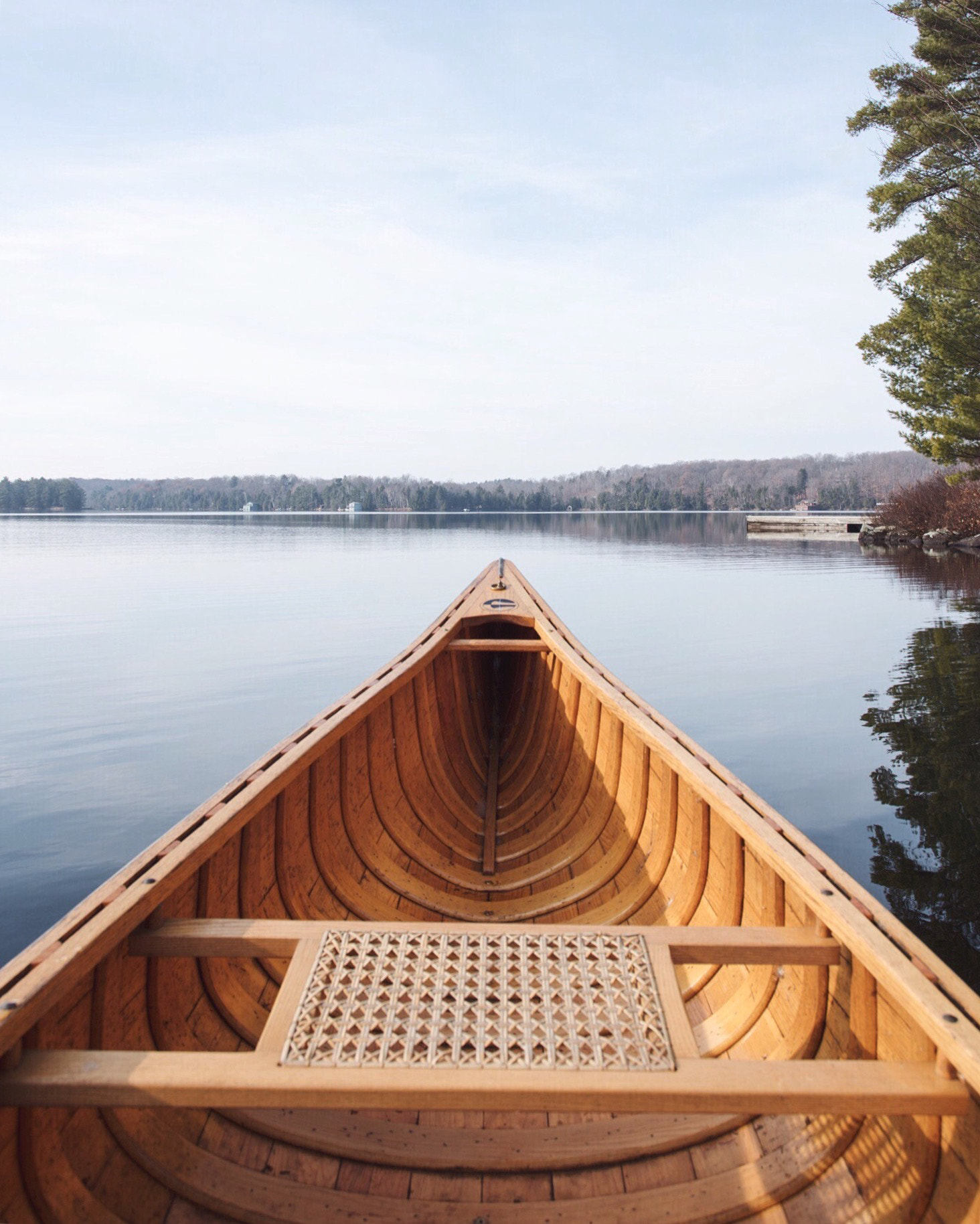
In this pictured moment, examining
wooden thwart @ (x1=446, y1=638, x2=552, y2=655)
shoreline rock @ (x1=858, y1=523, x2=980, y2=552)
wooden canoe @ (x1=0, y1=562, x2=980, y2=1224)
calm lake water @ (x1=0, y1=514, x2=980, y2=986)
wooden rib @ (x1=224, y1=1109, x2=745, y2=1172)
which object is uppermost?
shoreline rock @ (x1=858, y1=523, x2=980, y2=552)

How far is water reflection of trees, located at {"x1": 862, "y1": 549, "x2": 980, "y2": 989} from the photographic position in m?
5.07

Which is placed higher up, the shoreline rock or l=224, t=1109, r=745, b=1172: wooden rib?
the shoreline rock

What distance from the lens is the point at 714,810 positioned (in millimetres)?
3439

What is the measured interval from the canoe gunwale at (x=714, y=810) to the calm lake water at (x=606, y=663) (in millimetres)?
2464

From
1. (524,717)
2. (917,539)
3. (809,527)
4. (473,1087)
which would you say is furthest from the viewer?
(809,527)

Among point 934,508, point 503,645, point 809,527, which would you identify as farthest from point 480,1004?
point 809,527

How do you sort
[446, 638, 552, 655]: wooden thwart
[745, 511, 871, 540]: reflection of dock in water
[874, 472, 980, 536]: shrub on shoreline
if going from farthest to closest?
[745, 511, 871, 540]: reflection of dock in water, [874, 472, 980, 536]: shrub on shoreline, [446, 638, 552, 655]: wooden thwart

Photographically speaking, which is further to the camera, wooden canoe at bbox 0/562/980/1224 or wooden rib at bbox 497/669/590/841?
wooden rib at bbox 497/669/590/841

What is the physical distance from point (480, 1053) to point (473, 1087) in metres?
0.18

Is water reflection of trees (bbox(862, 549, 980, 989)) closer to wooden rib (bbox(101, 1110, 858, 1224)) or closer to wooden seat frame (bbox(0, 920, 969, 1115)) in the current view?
wooden rib (bbox(101, 1110, 858, 1224))

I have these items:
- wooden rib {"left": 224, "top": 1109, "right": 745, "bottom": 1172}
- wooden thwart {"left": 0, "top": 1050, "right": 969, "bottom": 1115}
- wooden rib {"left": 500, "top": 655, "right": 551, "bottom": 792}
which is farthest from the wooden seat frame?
wooden rib {"left": 500, "top": 655, "right": 551, "bottom": 792}

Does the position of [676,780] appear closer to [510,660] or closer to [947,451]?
[510,660]

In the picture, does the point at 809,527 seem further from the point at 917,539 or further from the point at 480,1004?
the point at 480,1004

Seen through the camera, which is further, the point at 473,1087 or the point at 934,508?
the point at 934,508
